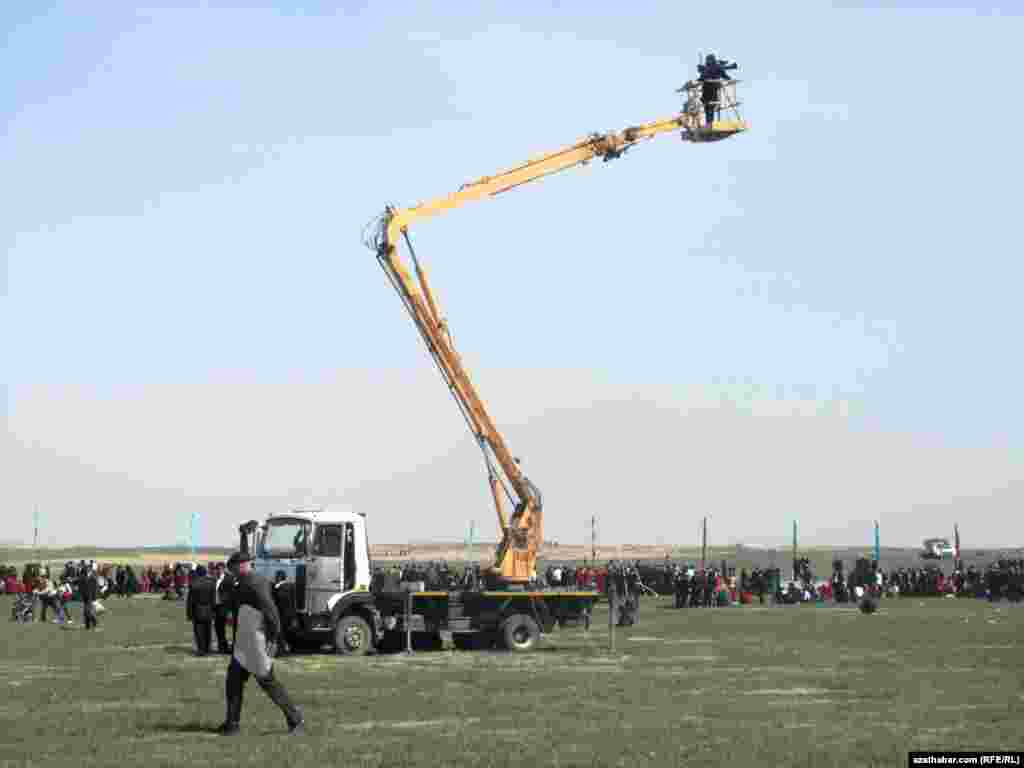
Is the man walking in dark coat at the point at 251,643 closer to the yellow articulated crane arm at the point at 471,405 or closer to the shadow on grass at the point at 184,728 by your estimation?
the shadow on grass at the point at 184,728

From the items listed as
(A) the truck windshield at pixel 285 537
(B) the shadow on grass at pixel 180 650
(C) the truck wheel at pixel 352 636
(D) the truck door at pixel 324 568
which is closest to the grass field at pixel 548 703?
(B) the shadow on grass at pixel 180 650

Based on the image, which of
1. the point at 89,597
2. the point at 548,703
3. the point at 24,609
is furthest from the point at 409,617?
the point at 24,609

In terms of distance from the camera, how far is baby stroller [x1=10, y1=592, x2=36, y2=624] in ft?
160

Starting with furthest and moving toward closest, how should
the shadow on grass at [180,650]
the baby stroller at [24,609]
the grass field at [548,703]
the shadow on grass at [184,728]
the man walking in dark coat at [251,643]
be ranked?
the baby stroller at [24,609] → the shadow on grass at [180,650] → the shadow on grass at [184,728] → the man walking in dark coat at [251,643] → the grass field at [548,703]

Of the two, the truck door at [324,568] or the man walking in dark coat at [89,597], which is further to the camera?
the man walking in dark coat at [89,597]

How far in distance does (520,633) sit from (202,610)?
6.78m

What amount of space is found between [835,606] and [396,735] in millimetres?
45882

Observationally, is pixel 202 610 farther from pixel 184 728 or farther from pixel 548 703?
pixel 184 728

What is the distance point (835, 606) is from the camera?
203 feet

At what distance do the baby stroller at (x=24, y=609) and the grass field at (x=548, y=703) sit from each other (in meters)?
11.2

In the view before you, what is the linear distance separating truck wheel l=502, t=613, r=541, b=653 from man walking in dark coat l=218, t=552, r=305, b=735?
1628cm

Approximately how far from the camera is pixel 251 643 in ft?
58.5

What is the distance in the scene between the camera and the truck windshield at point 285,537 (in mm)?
32938

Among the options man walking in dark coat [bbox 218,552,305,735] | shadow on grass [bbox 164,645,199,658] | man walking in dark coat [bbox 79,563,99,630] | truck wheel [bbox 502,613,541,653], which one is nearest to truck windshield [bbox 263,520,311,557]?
shadow on grass [bbox 164,645,199,658]
